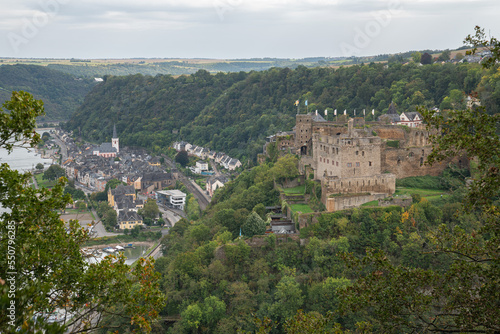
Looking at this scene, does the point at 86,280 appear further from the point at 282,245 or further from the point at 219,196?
the point at 219,196

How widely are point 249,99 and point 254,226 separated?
3309 inches

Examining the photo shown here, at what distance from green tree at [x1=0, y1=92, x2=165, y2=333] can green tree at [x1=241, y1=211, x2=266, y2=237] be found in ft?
88.6

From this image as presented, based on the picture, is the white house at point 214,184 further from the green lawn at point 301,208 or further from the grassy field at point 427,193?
the grassy field at point 427,193

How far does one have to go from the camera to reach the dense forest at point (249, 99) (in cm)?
6812

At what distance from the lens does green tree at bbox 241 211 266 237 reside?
3912cm

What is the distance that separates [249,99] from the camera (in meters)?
121

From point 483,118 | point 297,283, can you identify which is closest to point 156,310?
point 483,118

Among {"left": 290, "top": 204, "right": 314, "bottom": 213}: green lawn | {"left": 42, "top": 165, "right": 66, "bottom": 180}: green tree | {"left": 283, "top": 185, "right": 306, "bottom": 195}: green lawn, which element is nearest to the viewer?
{"left": 290, "top": 204, "right": 314, "bottom": 213}: green lawn

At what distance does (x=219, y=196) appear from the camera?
207ft

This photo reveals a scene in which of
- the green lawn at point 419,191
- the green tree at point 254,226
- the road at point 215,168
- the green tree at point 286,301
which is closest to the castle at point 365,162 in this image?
the green lawn at point 419,191

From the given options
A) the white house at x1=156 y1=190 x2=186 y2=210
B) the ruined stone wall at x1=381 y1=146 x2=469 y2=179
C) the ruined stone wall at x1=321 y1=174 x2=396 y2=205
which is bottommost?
the white house at x1=156 y1=190 x2=186 y2=210

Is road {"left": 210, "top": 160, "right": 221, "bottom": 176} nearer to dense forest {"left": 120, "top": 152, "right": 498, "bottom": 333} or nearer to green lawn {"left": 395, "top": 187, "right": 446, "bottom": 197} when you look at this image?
dense forest {"left": 120, "top": 152, "right": 498, "bottom": 333}

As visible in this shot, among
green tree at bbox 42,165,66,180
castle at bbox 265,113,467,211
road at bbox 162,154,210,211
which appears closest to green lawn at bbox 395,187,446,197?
castle at bbox 265,113,467,211

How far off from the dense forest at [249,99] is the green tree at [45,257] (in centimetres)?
2313
